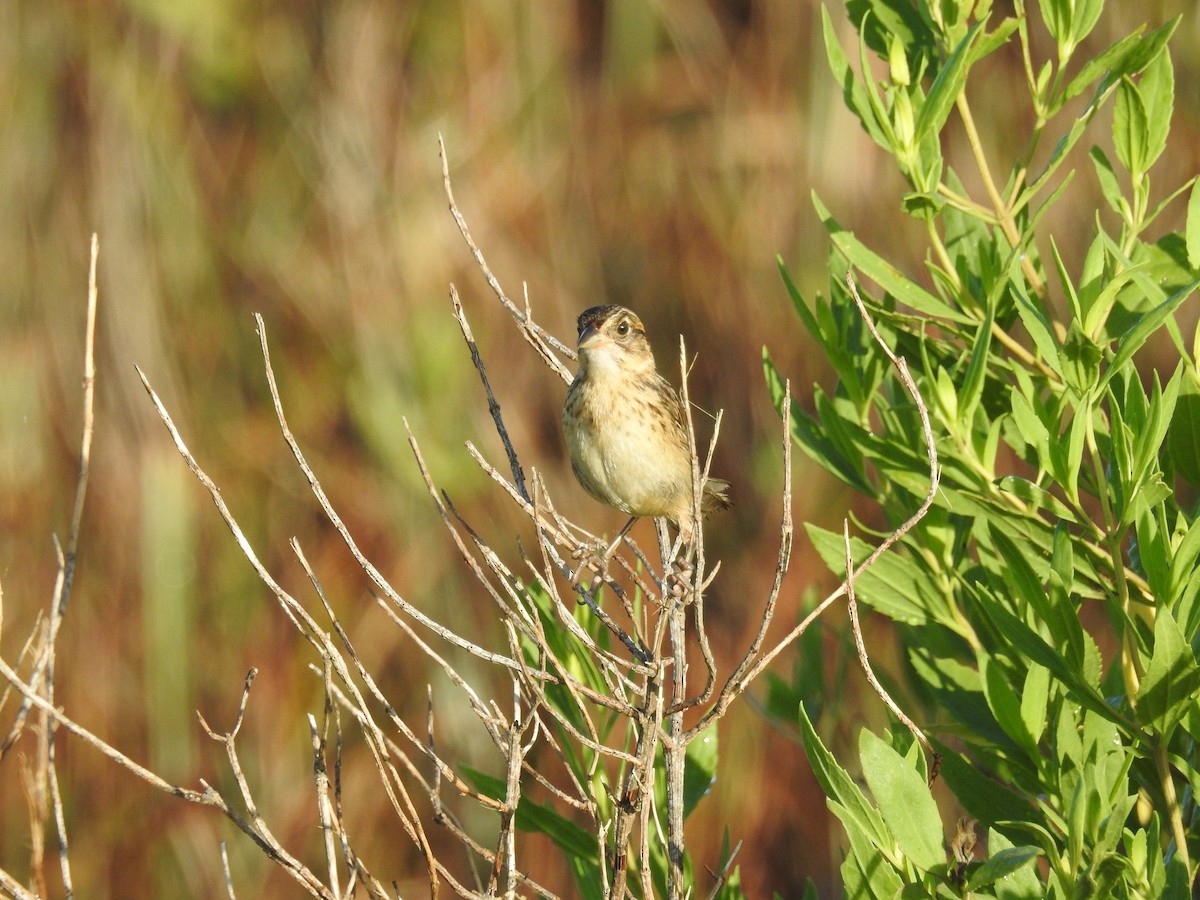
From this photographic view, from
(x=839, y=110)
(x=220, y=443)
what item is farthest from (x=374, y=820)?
(x=839, y=110)

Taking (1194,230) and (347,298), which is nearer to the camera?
(1194,230)

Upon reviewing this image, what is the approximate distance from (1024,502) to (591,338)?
1.55 metres

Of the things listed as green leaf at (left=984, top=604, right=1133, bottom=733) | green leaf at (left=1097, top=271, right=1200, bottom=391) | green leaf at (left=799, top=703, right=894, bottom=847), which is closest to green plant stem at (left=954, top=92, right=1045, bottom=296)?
green leaf at (left=1097, top=271, right=1200, bottom=391)

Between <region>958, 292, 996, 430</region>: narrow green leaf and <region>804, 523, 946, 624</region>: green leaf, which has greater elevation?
<region>958, 292, 996, 430</region>: narrow green leaf

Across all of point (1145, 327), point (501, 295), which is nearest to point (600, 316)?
point (501, 295)

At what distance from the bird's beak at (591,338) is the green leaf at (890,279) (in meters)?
1.21

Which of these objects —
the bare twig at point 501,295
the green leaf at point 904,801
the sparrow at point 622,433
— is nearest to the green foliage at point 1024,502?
the green leaf at point 904,801

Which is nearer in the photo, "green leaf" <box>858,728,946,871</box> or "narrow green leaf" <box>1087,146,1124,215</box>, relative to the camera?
"green leaf" <box>858,728,946,871</box>

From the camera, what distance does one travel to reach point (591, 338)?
335 centimetres

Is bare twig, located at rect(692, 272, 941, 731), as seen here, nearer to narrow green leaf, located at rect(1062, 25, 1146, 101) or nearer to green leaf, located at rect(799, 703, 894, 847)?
green leaf, located at rect(799, 703, 894, 847)

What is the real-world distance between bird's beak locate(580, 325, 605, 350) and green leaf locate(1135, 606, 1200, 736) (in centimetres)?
180

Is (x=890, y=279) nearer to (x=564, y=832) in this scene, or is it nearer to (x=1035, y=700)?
(x=1035, y=700)

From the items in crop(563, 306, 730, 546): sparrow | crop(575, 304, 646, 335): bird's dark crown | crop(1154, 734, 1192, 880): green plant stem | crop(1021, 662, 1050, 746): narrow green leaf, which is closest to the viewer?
crop(1154, 734, 1192, 880): green plant stem

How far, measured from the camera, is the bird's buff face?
336 cm
